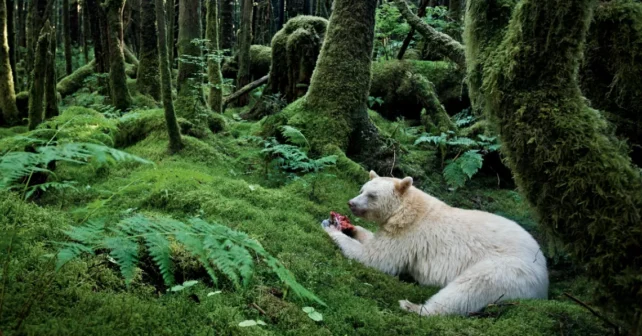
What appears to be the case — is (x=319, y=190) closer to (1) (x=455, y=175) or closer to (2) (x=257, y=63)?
(1) (x=455, y=175)

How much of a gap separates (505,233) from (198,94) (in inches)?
235

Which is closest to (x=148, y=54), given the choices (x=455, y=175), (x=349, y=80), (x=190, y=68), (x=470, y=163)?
(x=190, y=68)

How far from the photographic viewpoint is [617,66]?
190 inches

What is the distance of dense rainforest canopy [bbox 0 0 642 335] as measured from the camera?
2.62m

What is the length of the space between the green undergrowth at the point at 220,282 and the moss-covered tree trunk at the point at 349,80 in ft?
3.34

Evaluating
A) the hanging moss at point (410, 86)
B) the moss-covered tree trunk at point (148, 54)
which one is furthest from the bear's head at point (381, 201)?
the moss-covered tree trunk at point (148, 54)

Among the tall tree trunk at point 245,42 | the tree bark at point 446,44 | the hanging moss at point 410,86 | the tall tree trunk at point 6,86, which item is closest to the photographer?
the tree bark at point 446,44

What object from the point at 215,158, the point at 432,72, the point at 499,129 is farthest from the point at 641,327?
the point at 432,72

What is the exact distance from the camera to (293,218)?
5.75m

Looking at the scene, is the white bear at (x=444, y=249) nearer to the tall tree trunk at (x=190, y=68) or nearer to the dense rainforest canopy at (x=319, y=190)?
the dense rainforest canopy at (x=319, y=190)

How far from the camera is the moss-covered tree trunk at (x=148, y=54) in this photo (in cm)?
1073

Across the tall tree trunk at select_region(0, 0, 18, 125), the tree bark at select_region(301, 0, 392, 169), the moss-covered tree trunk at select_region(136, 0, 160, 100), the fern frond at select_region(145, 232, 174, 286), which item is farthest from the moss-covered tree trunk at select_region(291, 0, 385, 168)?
the tall tree trunk at select_region(0, 0, 18, 125)

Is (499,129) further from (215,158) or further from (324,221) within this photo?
(215,158)

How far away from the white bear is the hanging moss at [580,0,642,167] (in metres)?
1.66
